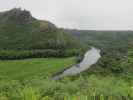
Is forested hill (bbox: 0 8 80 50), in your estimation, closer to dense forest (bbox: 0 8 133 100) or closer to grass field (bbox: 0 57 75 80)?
dense forest (bbox: 0 8 133 100)

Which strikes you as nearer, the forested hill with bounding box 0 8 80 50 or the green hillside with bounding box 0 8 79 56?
the green hillside with bounding box 0 8 79 56

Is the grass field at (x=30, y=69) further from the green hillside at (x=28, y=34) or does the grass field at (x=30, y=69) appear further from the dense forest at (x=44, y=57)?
the green hillside at (x=28, y=34)

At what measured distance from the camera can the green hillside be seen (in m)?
149

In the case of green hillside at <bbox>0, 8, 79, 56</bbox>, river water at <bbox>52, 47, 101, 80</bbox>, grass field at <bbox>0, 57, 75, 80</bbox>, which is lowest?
river water at <bbox>52, 47, 101, 80</bbox>

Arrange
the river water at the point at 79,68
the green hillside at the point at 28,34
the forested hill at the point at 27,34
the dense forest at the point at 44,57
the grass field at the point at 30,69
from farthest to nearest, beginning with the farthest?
1. the forested hill at the point at 27,34
2. the green hillside at the point at 28,34
3. the river water at the point at 79,68
4. the grass field at the point at 30,69
5. the dense forest at the point at 44,57

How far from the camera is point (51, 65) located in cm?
8819

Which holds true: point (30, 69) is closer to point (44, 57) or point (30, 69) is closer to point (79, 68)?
point (79, 68)

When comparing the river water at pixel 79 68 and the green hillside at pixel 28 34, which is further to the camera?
the green hillside at pixel 28 34

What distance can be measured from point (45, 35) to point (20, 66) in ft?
261

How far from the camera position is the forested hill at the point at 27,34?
15000 cm

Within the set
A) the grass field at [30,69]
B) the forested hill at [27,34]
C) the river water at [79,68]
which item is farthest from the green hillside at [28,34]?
the grass field at [30,69]

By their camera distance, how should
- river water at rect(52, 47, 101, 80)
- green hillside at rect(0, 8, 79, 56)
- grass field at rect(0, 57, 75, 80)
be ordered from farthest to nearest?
green hillside at rect(0, 8, 79, 56) < river water at rect(52, 47, 101, 80) < grass field at rect(0, 57, 75, 80)

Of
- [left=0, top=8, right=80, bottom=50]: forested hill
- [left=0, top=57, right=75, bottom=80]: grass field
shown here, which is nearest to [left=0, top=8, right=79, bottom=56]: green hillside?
[left=0, top=8, right=80, bottom=50]: forested hill

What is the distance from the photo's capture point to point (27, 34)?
551 ft
